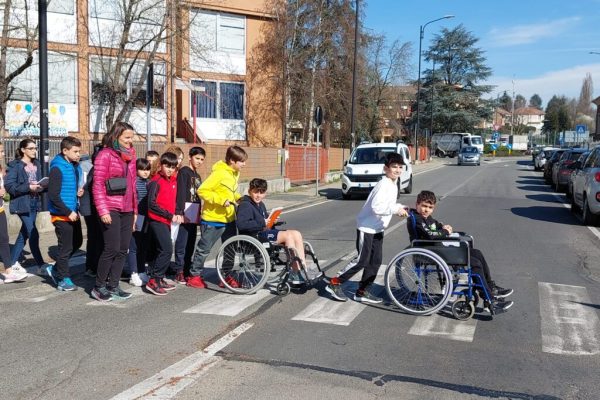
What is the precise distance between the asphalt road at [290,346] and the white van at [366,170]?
11.6 m

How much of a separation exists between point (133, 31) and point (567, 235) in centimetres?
1732

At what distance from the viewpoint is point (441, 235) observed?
238 inches

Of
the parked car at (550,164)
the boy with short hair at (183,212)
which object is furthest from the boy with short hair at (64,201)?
the parked car at (550,164)

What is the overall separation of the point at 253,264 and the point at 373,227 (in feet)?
4.92

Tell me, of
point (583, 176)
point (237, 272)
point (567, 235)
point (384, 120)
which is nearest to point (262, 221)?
point (237, 272)

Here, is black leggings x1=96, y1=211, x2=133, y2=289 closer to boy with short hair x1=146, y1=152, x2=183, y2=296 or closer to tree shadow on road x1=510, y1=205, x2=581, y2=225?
boy with short hair x1=146, y1=152, x2=183, y2=296

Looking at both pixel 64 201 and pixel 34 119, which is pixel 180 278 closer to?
pixel 64 201

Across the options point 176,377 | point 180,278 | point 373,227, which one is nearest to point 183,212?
point 180,278

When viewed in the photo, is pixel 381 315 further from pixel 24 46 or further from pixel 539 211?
pixel 24 46

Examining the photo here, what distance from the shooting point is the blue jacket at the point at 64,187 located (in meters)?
6.62

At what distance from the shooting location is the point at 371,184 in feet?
63.1

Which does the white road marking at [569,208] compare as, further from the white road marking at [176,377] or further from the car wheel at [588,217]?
the white road marking at [176,377]

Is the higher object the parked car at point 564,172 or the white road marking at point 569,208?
the parked car at point 564,172

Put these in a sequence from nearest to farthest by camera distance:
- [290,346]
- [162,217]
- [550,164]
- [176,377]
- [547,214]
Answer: [176,377] → [290,346] → [162,217] → [547,214] → [550,164]
